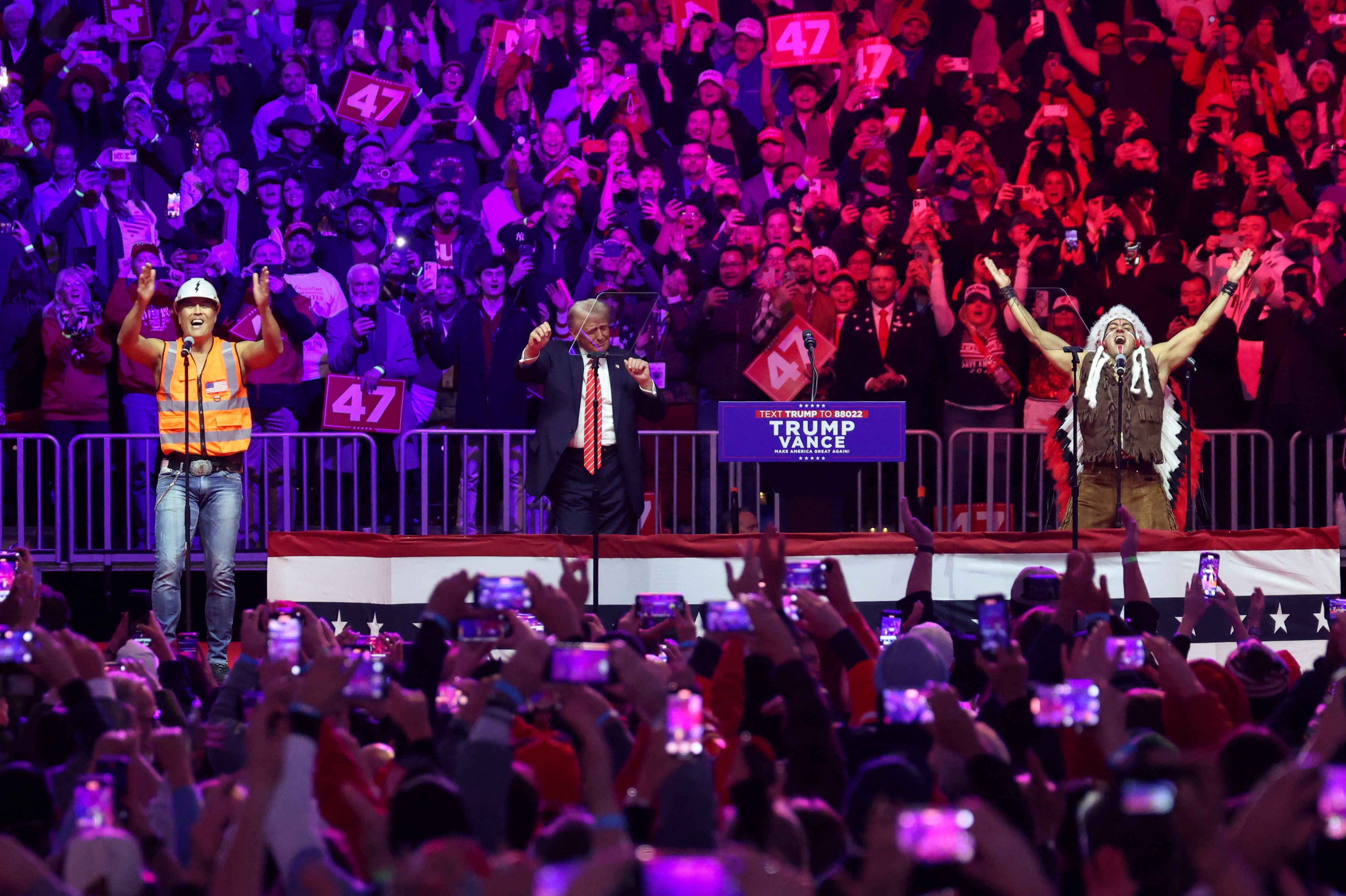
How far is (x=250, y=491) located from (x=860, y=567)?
4.27 meters

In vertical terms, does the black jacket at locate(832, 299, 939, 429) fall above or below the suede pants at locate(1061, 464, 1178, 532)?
above

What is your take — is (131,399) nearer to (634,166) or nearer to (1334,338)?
(634,166)

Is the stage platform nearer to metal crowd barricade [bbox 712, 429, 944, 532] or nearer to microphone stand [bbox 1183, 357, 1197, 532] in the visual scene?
microphone stand [bbox 1183, 357, 1197, 532]

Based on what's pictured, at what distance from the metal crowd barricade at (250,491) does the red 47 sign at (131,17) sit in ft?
12.8

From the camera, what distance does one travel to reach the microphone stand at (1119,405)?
9.45 m

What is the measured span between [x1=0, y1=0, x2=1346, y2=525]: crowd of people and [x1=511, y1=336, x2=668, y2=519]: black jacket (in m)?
0.60

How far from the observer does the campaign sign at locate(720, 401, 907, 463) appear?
975cm

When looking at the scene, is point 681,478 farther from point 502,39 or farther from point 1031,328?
point 502,39

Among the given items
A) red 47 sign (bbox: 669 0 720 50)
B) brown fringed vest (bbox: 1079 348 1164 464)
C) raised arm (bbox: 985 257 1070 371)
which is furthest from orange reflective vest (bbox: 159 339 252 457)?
red 47 sign (bbox: 669 0 720 50)

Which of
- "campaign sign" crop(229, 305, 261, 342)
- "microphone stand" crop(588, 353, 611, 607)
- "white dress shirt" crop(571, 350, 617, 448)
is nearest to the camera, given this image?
"microphone stand" crop(588, 353, 611, 607)

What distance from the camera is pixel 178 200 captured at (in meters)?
12.1

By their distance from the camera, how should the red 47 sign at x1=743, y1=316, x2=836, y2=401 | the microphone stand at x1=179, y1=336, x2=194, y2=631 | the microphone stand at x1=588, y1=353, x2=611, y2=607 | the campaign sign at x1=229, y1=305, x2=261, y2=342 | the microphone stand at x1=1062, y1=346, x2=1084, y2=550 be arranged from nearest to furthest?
the microphone stand at x1=179, y1=336, x2=194, y2=631 < the microphone stand at x1=588, y1=353, x2=611, y2=607 < the microphone stand at x1=1062, y1=346, x2=1084, y2=550 < the red 47 sign at x1=743, y1=316, x2=836, y2=401 < the campaign sign at x1=229, y1=305, x2=261, y2=342

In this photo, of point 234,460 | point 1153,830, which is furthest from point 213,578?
point 1153,830

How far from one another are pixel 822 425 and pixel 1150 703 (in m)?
5.81
